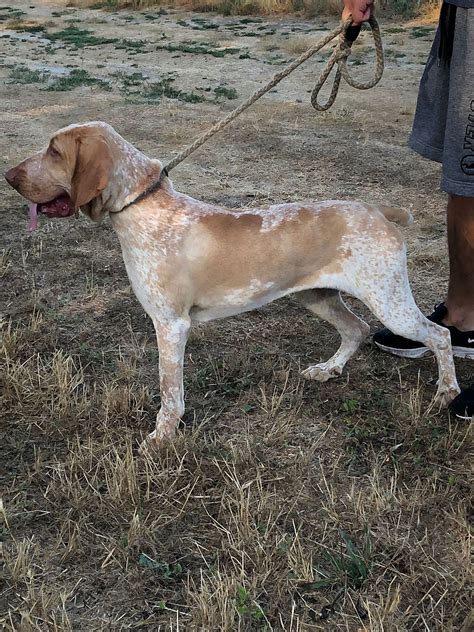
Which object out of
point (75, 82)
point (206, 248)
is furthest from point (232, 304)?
point (75, 82)

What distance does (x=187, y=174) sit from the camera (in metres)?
6.71

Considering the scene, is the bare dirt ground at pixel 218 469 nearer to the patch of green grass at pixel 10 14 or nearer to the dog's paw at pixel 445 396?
the dog's paw at pixel 445 396

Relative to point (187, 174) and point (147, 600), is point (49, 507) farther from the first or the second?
point (187, 174)

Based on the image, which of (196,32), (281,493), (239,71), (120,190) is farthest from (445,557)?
(196,32)

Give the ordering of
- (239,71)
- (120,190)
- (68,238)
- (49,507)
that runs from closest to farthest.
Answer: (49,507)
(120,190)
(68,238)
(239,71)

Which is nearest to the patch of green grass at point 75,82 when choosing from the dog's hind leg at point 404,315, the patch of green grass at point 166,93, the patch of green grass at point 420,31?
the patch of green grass at point 166,93

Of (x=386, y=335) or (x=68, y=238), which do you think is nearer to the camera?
(x=386, y=335)

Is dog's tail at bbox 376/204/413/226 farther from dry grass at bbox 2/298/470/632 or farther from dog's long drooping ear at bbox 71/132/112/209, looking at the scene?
dog's long drooping ear at bbox 71/132/112/209

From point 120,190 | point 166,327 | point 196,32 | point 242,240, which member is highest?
point 120,190

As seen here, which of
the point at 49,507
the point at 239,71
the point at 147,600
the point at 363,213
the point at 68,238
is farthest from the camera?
the point at 239,71

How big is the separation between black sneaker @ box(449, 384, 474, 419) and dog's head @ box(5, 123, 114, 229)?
1.77 m

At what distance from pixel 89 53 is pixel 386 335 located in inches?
386

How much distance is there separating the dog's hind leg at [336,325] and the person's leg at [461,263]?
1.88 feet

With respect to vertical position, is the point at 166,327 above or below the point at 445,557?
above
